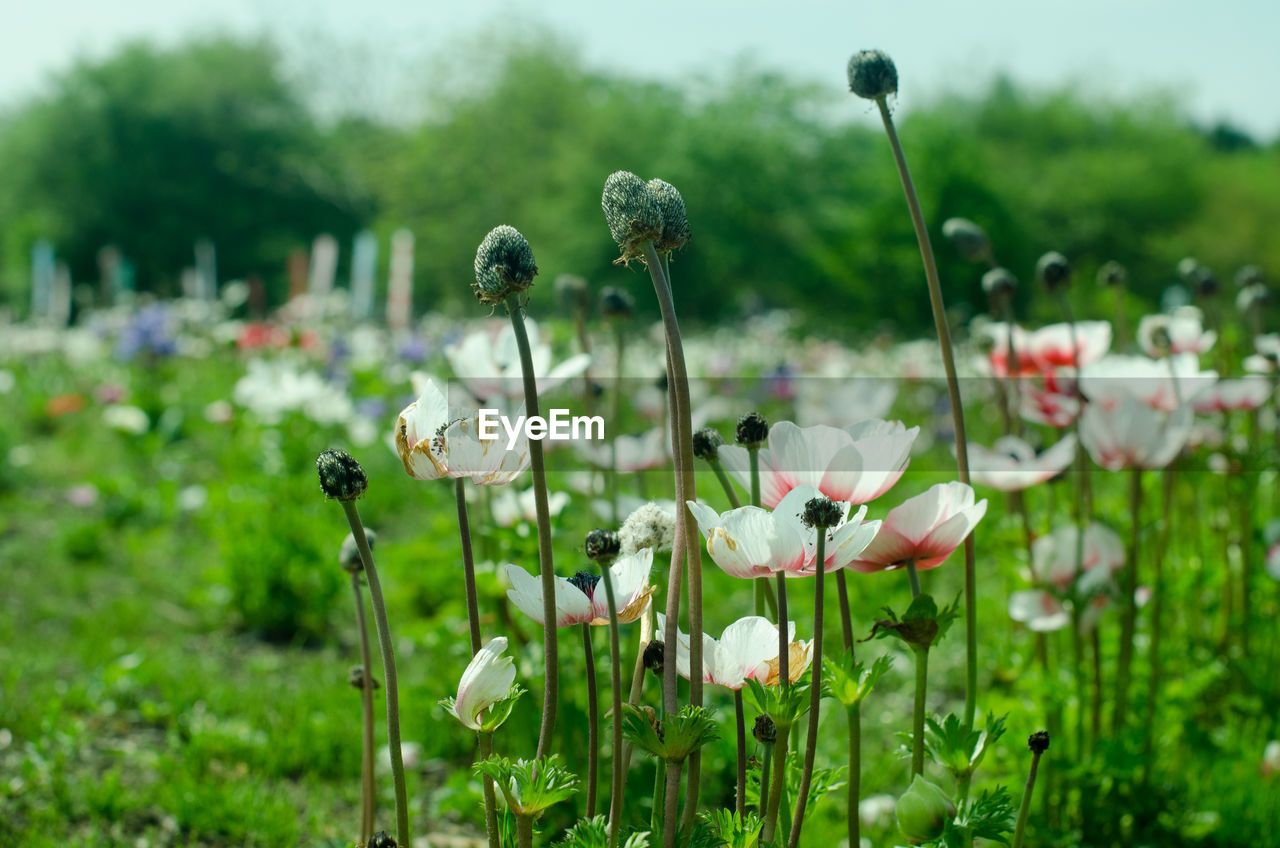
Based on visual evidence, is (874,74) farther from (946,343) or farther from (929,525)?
(929,525)

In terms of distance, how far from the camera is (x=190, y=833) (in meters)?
1.52

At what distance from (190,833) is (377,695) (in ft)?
1.92

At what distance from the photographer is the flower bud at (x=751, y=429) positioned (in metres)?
0.70

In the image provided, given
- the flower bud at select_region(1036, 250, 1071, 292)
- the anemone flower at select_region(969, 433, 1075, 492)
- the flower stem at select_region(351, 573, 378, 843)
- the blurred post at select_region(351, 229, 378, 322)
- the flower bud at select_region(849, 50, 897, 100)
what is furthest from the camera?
the blurred post at select_region(351, 229, 378, 322)

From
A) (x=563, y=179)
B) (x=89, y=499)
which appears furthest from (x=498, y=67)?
(x=89, y=499)

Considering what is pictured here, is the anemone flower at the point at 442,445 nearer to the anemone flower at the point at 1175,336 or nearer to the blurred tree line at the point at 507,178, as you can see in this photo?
the anemone flower at the point at 1175,336

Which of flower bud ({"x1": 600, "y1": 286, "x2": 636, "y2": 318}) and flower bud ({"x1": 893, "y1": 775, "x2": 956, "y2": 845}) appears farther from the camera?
flower bud ({"x1": 600, "y1": 286, "x2": 636, "y2": 318})

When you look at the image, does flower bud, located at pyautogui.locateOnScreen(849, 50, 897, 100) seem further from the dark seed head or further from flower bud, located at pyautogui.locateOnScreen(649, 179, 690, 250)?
the dark seed head

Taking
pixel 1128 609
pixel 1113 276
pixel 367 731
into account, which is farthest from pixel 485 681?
pixel 1113 276

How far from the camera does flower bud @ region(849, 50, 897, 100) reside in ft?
2.62

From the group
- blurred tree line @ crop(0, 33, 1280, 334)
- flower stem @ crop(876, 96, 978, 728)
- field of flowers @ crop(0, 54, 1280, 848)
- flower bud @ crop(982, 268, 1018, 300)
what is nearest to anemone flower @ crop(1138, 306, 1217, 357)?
field of flowers @ crop(0, 54, 1280, 848)

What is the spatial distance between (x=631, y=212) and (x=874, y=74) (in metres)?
0.34

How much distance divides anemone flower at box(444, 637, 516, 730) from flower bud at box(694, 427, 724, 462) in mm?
248

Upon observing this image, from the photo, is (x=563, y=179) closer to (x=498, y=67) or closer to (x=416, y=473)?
(x=498, y=67)
